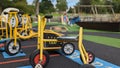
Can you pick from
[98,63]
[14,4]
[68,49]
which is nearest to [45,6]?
[14,4]

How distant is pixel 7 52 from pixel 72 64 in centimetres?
242

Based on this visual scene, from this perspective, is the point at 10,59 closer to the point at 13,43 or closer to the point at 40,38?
the point at 13,43

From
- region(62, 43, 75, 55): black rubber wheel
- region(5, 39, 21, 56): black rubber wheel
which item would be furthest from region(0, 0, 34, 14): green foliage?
region(62, 43, 75, 55): black rubber wheel

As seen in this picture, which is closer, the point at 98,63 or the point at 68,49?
the point at 98,63

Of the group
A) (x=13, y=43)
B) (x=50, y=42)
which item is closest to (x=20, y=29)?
(x=13, y=43)

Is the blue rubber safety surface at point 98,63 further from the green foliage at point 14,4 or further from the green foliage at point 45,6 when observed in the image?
the green foliage at point 45,6

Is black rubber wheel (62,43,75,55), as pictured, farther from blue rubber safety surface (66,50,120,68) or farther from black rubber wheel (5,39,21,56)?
black rubber wheel (5,39,21,56)

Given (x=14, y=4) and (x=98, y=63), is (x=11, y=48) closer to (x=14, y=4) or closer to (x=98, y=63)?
(x=98, y=63)

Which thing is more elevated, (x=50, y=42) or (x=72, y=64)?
(x=50, y=42)

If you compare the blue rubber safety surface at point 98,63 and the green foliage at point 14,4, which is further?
the green foliage at point 14,4

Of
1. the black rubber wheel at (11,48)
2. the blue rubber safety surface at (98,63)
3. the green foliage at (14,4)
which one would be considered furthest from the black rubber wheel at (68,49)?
the green foliage at (14,4)

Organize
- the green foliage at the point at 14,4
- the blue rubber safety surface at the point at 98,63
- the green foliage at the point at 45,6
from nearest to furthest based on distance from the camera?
the blue rubber safety surface at the point at 98,63 < the green foliage at the point at 14,4 < the green foliage at the point at 45,6

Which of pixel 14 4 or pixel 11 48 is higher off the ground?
pixel 14 4

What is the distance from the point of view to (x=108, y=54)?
25.4ft
